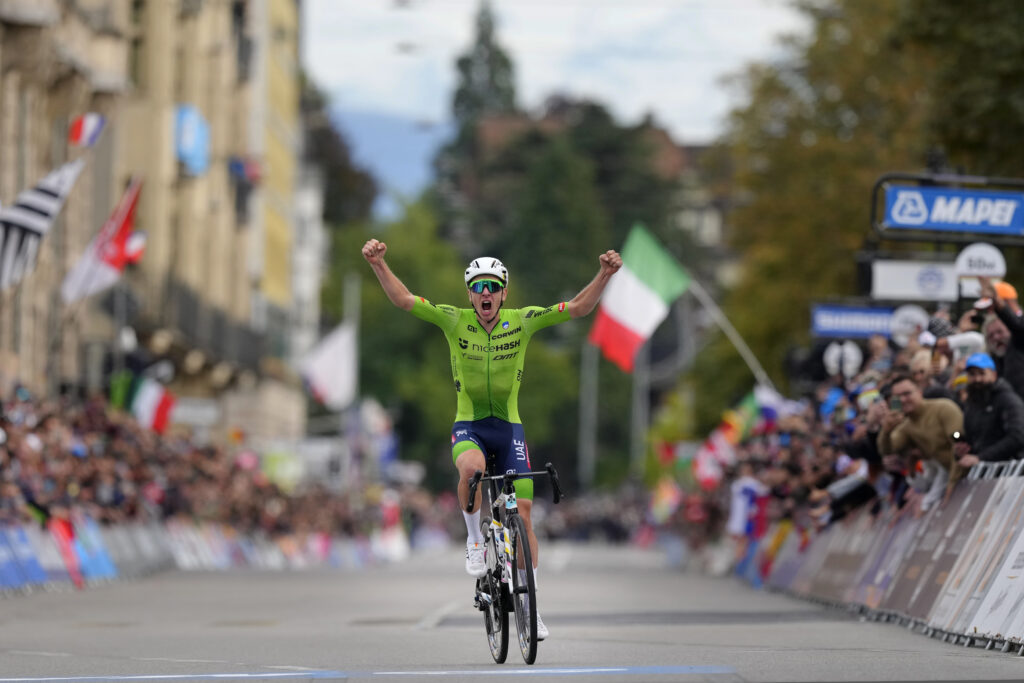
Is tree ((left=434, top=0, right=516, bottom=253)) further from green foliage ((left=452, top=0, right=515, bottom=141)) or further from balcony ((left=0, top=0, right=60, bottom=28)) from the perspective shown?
balcony ((left=0, top=0, right=60, bottom=28))

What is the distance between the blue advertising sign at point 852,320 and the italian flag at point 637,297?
226 inches

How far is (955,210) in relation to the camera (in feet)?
84.6

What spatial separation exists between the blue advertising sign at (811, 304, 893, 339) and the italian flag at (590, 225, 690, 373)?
5.74 m

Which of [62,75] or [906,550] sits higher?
[62,75]

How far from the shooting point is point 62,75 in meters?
44.7

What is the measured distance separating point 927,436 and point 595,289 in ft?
18.4

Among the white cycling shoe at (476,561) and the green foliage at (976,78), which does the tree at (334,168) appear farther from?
the white cycling shoe at (476,561)

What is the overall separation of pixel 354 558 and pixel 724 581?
24482 millimetres

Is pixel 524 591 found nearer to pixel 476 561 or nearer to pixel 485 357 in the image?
pixel 476 561

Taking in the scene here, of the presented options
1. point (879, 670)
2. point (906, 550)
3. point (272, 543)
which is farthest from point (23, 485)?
point (272, 543)

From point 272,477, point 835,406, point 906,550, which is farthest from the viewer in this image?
point 272,477

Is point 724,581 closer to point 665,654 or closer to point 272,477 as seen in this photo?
point 665,654

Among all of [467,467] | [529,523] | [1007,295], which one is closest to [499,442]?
[467,467]

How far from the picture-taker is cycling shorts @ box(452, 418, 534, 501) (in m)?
14.7
